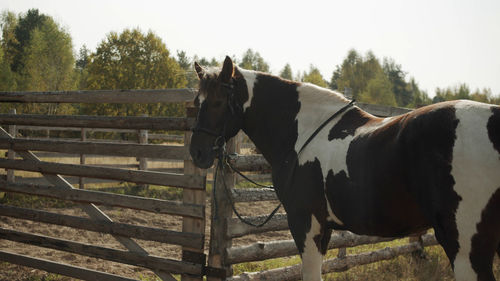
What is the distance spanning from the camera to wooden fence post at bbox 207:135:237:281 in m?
4.08

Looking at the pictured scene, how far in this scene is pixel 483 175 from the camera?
218 centimetres

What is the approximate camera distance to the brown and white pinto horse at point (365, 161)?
2.20 m

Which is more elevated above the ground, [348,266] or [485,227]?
[485,227]

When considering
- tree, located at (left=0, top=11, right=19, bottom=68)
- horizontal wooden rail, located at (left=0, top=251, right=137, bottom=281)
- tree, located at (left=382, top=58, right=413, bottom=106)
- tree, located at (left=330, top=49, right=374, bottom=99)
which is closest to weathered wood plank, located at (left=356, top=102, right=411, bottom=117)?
horizontal wooden rail, located at (left=0, top=251, right=137, bottom=281)

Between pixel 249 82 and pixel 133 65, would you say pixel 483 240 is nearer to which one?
pixel 249 82

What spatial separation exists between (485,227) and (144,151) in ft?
11.3

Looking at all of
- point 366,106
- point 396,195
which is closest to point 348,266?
point 366,106

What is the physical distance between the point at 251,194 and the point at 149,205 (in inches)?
45.7

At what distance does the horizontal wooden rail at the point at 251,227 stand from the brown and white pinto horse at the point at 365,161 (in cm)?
100

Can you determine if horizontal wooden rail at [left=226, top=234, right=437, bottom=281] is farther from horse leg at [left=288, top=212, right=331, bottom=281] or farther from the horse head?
the horse head

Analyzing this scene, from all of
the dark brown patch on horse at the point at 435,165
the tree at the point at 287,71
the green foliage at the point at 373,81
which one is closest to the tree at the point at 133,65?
the green foliage at the point at 373,81

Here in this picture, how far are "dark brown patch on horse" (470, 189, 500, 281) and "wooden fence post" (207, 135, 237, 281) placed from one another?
2.46 meters

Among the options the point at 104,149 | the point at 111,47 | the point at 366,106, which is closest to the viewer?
the point at 104,149

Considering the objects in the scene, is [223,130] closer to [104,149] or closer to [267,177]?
[104,149]
